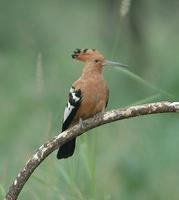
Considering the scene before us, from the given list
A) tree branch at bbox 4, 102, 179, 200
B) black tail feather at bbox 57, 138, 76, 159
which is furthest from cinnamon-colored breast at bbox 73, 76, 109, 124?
tree branch at bbox 4, 102, 179, 200

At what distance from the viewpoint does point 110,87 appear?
8406 millimetres

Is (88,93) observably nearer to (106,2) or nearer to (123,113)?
(123,113)

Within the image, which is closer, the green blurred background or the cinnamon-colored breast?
the cinnamon-colored breast

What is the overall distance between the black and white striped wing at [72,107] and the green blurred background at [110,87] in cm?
8

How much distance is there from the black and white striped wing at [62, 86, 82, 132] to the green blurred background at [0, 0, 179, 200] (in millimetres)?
81

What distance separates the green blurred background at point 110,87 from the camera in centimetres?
395

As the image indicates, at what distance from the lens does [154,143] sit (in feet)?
17.1

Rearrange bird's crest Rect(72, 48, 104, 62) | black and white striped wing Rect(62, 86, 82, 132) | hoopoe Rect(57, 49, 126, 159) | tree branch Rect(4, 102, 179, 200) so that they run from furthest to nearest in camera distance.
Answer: black and white striped wing Rect(62, 86, 82, 132) → hoopoe Rect(57, 49, 126, 159) → bird's crest Rect(72, 48, 104, 62) → tree branch Rect(4, 102, 179, 200)

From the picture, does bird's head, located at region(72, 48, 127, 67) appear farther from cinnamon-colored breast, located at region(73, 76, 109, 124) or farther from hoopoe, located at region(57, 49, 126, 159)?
cinnamon-colored breast, located at region(73, 76, 109, 124)

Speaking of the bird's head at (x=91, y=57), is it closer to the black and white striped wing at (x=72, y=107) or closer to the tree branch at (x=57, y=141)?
the black and white striped wing at (x=72, y=107)

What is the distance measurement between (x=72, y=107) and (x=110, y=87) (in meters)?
4.42

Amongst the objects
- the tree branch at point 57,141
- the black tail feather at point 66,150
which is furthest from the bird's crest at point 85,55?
the tree branch at point 57,141

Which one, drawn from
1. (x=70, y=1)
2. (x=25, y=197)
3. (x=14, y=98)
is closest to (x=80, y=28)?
(x=70, y=1)

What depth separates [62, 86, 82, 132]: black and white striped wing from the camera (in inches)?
154
